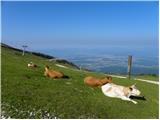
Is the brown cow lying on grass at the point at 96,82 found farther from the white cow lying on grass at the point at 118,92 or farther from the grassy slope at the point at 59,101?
the white cow lying on grass at the point at 118,92

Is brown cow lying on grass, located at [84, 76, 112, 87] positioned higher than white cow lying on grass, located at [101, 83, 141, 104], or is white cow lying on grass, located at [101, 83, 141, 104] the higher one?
brown cow lying on grass, located at [84, 76, 112, 87]

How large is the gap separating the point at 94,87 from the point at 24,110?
26.6ft

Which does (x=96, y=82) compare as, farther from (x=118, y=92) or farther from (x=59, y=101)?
(x=59, y=101)

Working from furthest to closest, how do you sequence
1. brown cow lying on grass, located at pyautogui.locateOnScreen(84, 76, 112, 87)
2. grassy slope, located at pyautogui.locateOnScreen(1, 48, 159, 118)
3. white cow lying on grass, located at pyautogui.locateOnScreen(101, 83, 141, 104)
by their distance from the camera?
1. brown cow lying on grass, located at pyautogui.locateOnScreen(84, 76, 112, 87)
2. white cow lying on grass, located at pyautogui.locateOnScreen(101, 83, 141, 104)
3. grassy slope, located at pyautogui.locateOnScreen(1, 48, 159, 118)

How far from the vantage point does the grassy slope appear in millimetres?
18703

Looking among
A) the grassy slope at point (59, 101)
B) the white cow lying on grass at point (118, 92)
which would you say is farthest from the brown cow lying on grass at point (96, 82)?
the white cow lying on grass at point (118, 92)

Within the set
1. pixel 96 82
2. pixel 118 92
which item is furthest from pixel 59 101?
pixel 96 82

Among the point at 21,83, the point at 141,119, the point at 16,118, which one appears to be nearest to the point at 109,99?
the point at 141,119

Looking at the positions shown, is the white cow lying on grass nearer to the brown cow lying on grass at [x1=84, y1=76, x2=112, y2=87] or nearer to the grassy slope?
the grassy slope

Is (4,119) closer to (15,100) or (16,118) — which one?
(16,118)

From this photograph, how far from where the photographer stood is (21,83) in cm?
2348

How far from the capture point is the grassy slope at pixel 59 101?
18.7m

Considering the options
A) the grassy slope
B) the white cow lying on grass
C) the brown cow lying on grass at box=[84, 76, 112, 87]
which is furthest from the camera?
the brown cow lying on grass at box=[84, 76, 112, 87]

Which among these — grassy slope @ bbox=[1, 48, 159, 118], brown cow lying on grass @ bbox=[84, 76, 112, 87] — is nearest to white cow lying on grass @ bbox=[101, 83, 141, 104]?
grassy slope @ bbox=[1, 48, 159, 118]
